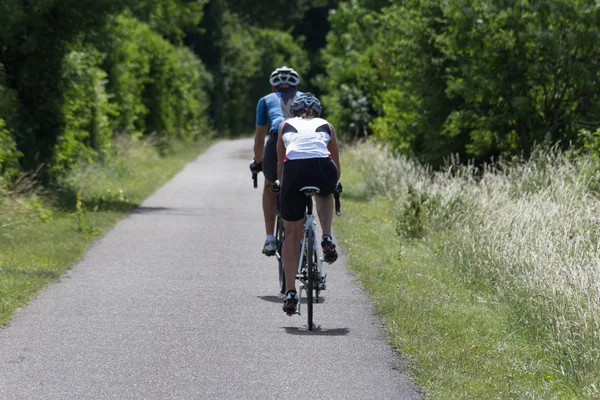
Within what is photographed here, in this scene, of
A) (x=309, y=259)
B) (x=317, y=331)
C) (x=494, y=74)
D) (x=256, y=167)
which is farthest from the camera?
(x=494, y=74)

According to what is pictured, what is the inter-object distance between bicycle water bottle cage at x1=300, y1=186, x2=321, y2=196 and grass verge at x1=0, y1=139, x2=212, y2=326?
8.18ft

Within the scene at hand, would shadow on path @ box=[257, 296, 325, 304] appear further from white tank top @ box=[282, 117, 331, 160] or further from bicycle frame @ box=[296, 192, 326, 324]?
white tank top @ box=[282, 117, 331, 160]

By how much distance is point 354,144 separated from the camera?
34.2 metres

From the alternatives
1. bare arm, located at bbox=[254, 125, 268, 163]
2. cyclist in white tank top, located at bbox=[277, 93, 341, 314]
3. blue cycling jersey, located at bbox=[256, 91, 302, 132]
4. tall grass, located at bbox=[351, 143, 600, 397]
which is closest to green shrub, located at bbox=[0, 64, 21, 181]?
tall grass, located at bbox=[351, 143, 600, 397]

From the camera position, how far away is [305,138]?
316 inches

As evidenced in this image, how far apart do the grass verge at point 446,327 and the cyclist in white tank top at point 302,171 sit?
0.85 metres

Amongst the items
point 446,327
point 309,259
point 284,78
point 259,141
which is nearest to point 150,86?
point 259,141

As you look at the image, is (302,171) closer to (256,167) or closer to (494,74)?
(256,167)

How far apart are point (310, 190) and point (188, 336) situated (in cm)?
141

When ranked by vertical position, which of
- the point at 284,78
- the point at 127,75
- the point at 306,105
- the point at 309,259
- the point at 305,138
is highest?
the point at 284,78

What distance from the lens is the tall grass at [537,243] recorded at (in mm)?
7191

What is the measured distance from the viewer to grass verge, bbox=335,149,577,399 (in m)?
6.31

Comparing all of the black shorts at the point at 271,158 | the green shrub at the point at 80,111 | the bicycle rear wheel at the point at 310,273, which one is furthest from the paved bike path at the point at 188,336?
the green shrub at the point at 80,111

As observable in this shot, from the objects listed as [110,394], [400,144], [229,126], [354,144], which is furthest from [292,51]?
[110,394]
